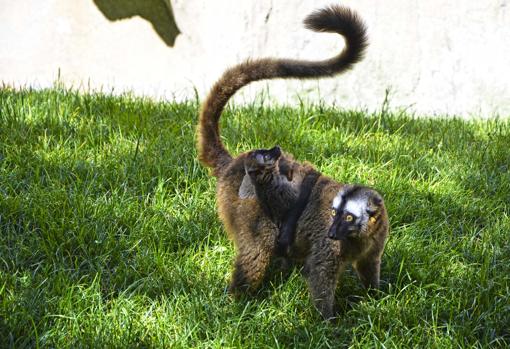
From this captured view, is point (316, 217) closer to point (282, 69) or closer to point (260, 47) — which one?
point (282, 69)

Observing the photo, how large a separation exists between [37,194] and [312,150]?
1.71m

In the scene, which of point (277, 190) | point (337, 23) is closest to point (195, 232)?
point (277, 190)

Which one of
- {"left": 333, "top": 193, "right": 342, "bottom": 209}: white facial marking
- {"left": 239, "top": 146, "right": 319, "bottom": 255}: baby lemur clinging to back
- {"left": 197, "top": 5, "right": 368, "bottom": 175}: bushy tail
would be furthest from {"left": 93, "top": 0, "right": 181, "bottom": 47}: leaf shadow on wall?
{"left": 333, "top": 193, "right": 342, "bottom": 209}: white facial marking

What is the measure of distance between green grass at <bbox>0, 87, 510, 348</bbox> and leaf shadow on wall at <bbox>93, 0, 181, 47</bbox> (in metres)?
2.56

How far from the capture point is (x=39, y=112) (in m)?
4.74

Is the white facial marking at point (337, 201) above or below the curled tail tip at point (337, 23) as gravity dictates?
below

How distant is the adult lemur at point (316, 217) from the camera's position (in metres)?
3.02

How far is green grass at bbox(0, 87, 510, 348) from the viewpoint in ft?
9.39

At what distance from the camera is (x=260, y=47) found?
22.1ft

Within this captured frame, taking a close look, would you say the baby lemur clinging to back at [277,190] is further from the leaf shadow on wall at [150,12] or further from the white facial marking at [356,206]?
the leaf shadow on wall at [150,12]

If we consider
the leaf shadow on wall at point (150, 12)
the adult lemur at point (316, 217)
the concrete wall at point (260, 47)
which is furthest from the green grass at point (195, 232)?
the leaf shadow on wall at point (150, 12)

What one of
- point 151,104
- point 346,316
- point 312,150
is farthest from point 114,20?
point 346,316

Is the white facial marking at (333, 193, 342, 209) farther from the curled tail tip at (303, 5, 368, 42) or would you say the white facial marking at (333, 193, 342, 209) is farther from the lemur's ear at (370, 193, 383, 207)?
the curled tail tip at (303, 5, 368, 42)

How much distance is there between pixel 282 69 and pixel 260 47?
3340mm
